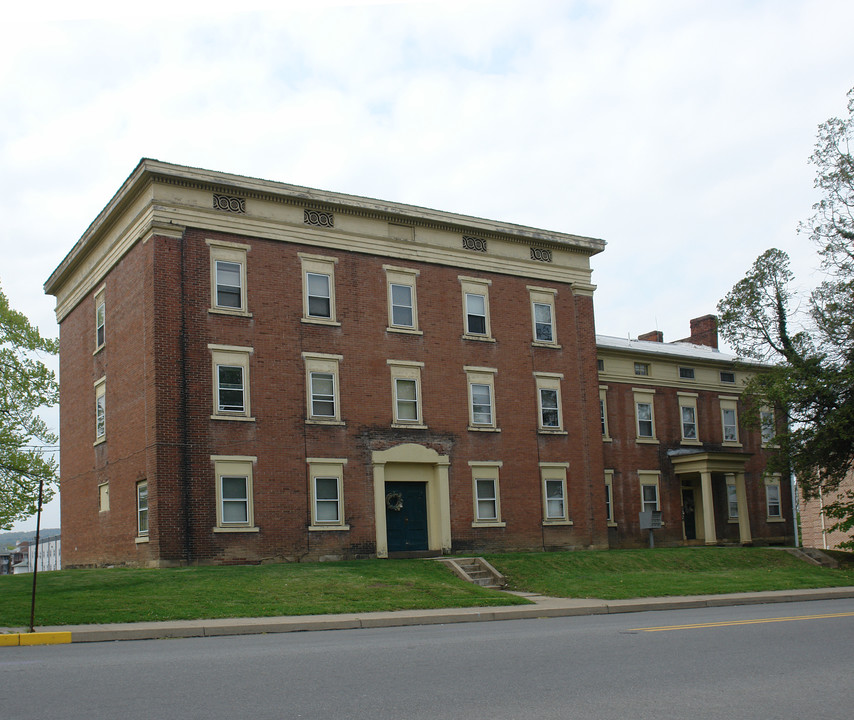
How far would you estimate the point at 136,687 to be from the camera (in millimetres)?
8992

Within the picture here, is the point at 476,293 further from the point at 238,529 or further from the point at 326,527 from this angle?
the point at 238,529

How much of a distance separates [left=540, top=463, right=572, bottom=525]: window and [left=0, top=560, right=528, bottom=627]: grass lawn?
8.62 meters

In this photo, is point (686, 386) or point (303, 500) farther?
point (686, 386)

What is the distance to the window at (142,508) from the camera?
90.9ft

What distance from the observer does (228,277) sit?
29.1m

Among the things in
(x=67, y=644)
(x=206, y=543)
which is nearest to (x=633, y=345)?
(x=206, y=543)

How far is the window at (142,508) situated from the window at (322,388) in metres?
5.29

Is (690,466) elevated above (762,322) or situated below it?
below

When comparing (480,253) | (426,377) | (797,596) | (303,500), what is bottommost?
(797,596)

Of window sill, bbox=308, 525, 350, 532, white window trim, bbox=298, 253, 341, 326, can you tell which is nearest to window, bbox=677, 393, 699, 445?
white window trim, bbox=298, 253, 341, 326

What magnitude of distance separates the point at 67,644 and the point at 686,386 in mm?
35286

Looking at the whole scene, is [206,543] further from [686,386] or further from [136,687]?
[686,386]

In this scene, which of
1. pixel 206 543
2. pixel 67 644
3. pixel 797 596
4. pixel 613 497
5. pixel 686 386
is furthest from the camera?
pixel 686 386

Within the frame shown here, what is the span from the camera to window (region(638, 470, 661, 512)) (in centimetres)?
4222
